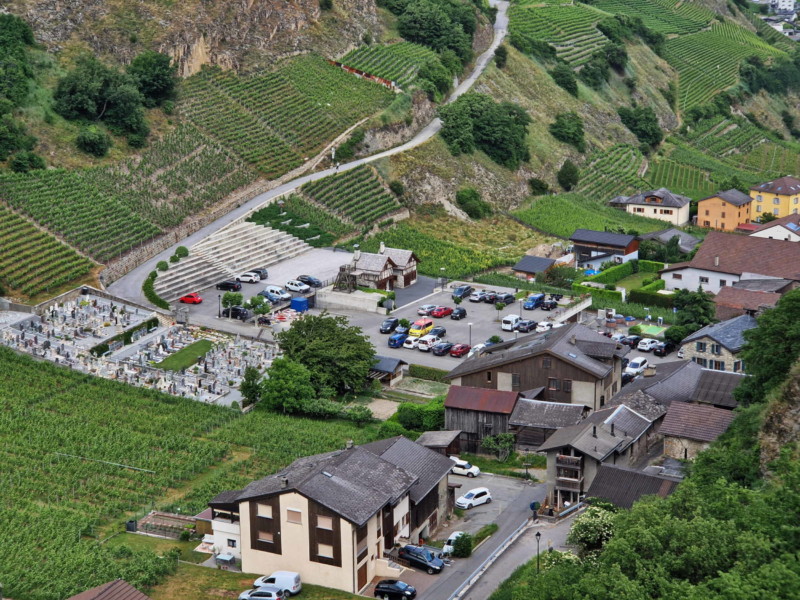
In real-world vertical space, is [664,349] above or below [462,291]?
above

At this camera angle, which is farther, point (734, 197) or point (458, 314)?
point (734, 197)

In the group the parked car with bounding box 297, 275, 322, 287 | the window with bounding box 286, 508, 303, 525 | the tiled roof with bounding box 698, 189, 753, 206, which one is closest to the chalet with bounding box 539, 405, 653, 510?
the window with bounding box 286, 508, 303, 525

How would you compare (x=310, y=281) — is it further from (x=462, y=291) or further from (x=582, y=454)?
(x=582, y=454)

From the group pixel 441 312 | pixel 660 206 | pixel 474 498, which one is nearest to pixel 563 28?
pixel 660 206

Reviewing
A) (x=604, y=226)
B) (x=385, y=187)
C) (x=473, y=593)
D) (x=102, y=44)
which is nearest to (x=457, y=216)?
(x=385, y=187)

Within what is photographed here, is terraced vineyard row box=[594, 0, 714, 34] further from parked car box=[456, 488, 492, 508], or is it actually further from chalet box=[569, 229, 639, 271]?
parked car box=[456, 488, 492, 508]

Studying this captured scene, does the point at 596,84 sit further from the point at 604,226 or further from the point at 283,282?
the point at 283,282
